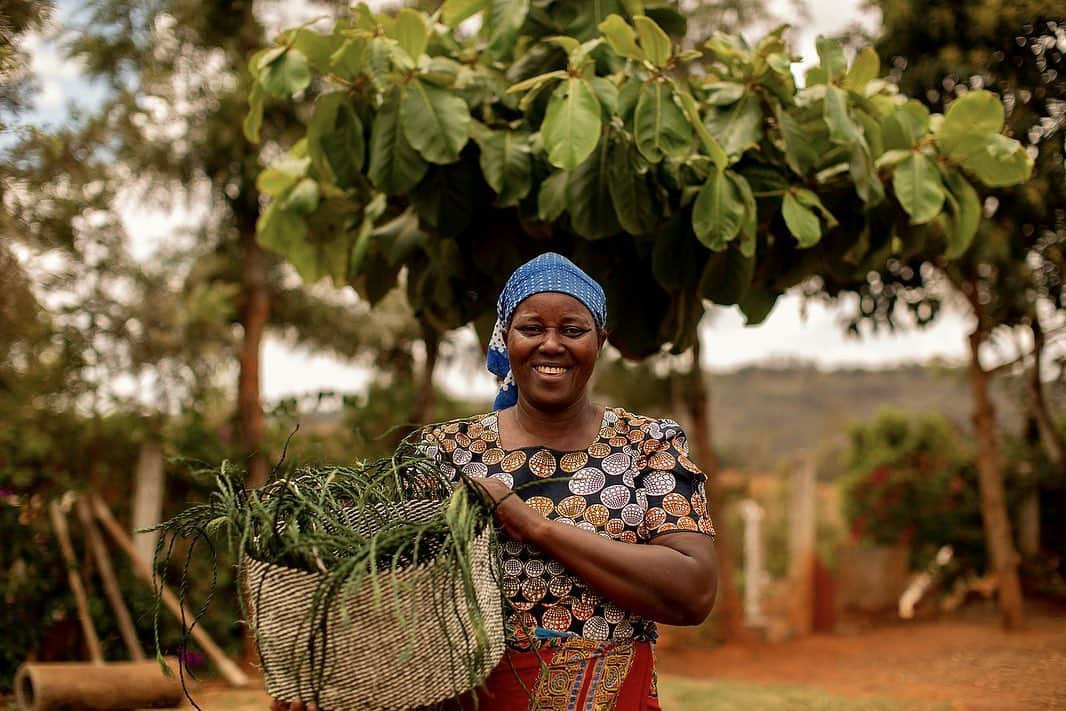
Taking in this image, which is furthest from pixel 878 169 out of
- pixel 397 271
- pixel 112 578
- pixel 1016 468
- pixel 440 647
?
pixel 1016 468

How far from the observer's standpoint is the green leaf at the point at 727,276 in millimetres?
3711

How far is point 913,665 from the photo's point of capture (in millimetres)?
7848

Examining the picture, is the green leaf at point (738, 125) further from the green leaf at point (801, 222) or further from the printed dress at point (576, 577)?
the printed dress at point (576, 577)

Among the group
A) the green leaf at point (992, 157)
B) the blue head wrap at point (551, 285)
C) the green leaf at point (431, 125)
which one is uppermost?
the green leaf at point (431, 125)

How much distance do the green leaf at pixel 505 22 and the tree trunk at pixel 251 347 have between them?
186 inches

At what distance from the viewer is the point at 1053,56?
712cm

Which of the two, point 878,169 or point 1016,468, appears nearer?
point 878,169

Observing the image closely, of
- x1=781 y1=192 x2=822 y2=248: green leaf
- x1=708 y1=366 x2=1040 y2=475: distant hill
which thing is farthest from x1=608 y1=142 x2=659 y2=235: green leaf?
x1=708 y1=366 x2=1040 y2=475: distant hill

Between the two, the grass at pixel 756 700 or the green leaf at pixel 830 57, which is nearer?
the green leaf at pixel 830 57

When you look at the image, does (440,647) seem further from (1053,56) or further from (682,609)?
(1053,56)

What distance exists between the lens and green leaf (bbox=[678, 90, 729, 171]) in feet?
10.8

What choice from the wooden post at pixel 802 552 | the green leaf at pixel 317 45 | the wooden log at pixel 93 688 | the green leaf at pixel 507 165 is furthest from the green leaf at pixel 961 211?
the wooden post at pixel 802 552

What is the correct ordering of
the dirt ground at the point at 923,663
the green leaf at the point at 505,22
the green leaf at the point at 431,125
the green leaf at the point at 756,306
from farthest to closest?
the dirt ground at the point at 923,663, the green leaf at the point at 756,306, the green leaf at the point at 505,22, the green leaf at the point at 431,125

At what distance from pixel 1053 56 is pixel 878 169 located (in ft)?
13.8
